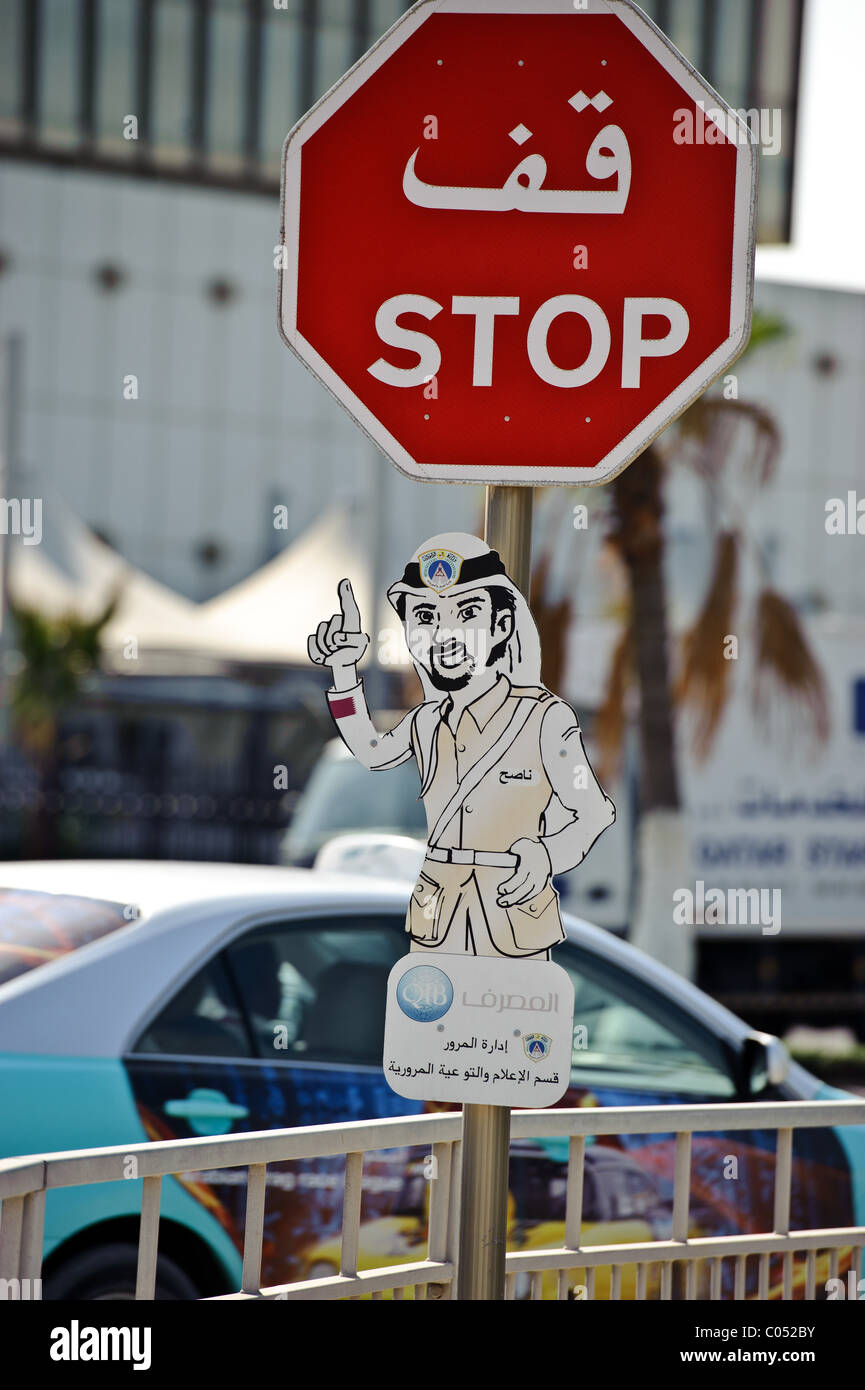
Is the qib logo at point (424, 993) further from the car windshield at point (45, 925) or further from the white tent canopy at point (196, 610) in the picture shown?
the white tent canopy at point (196, 610)

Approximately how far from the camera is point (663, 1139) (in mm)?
4332

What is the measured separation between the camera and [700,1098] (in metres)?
4.52

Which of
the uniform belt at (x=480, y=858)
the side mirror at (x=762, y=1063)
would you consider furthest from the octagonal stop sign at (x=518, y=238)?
the side mirror at (x=762, y=1063)

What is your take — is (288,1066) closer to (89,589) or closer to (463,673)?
(463,673)

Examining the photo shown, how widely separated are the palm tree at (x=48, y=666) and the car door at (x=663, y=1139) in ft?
65.9

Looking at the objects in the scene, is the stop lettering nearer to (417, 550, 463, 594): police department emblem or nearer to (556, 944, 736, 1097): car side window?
(417, 550, 463, 594): police department emblem

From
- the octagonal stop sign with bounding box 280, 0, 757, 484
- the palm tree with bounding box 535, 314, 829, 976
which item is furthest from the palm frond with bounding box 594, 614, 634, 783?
the octagonal stop sign with bounding box 280, 0, 757, 484

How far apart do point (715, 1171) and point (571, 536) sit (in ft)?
30.8

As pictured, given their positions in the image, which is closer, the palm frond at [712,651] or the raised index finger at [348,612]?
Result: the raised index finger at [348,612]

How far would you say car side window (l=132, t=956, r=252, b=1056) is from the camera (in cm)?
397

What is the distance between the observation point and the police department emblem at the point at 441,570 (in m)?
2.25

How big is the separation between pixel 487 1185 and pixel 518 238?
1.26 meters
